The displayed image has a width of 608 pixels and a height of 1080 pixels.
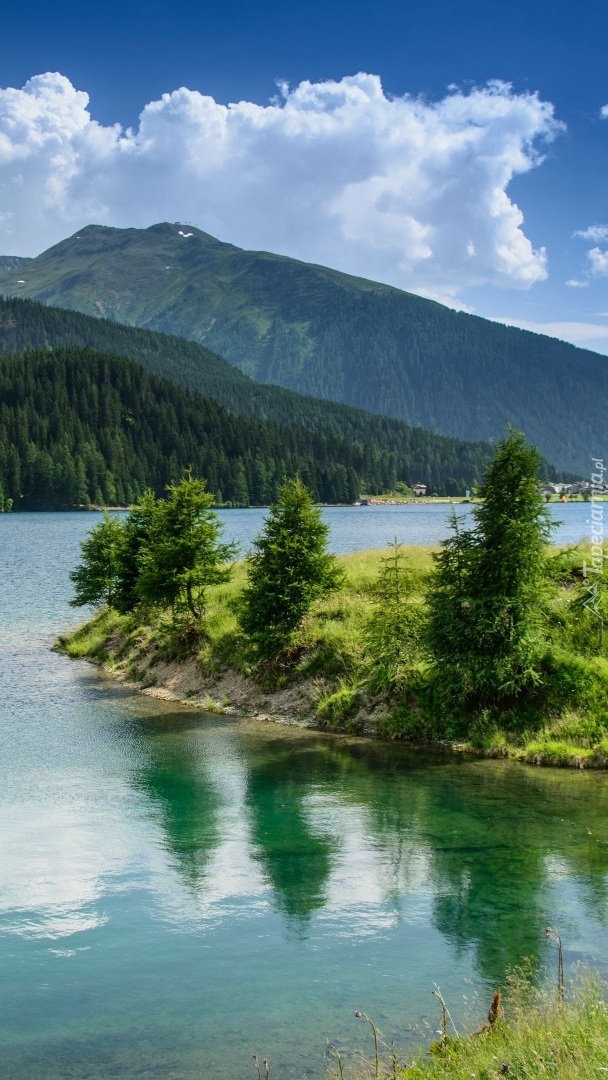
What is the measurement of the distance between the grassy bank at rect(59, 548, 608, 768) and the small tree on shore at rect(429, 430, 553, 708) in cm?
70

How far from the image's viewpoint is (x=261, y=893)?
639 inches

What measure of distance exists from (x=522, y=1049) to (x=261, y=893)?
737cm

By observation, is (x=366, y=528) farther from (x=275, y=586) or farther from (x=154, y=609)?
(x=275, y=586)

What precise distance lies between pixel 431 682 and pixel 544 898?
38.3ft

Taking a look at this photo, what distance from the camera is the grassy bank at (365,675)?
1008 inches

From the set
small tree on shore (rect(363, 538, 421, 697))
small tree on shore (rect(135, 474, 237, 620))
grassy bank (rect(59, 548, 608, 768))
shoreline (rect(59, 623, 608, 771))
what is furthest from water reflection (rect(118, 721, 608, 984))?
small tree on shore (rect(135, 474, 237, 620))

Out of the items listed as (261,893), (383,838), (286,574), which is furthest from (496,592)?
(261,893)

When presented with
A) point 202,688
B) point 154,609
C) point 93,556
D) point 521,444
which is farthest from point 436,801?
point 93,556

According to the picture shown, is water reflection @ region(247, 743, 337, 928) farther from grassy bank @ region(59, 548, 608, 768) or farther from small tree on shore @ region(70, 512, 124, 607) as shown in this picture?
small tree on shore @ region(70, 512, 124, 607)

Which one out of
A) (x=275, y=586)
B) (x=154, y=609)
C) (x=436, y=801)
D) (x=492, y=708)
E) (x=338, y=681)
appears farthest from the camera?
(x=154, y=609)

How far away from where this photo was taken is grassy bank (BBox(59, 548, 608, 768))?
25594mm

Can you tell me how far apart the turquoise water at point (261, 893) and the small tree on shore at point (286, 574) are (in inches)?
200

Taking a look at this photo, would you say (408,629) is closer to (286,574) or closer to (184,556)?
(286,574)

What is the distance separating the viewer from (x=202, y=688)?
34.3 meters
